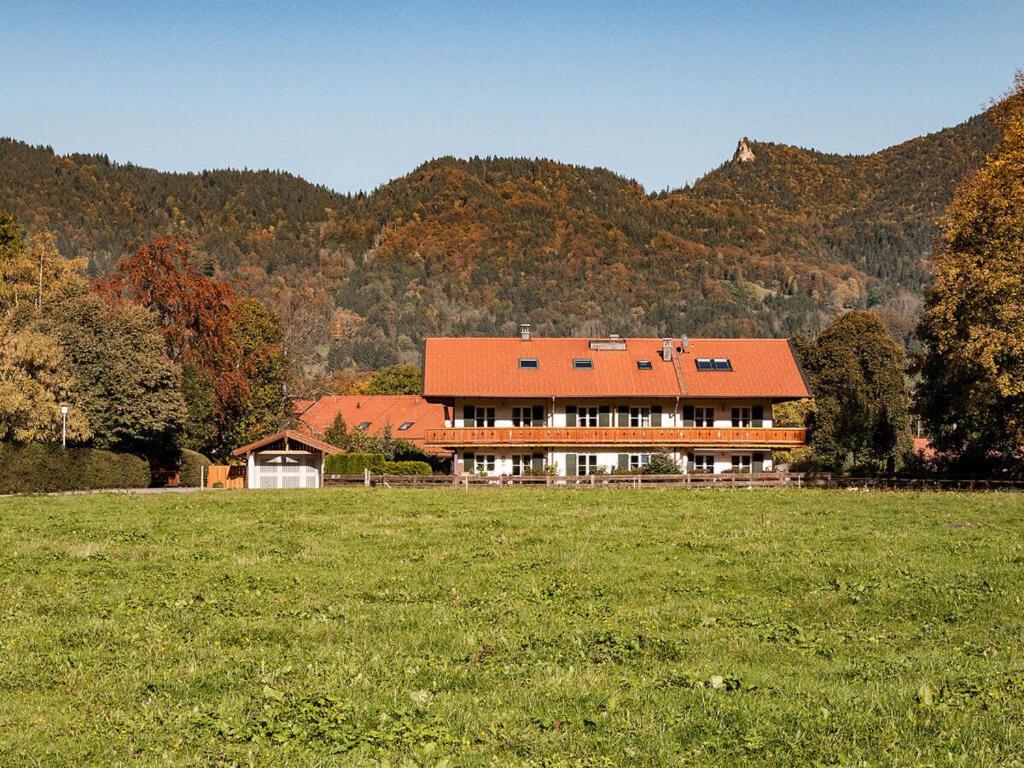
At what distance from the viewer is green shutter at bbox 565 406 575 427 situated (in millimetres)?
64500

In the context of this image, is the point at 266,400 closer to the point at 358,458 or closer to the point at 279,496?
the point at 358,458

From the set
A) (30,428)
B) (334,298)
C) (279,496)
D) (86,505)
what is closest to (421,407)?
(30,428)

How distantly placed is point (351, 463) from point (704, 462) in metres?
22.1

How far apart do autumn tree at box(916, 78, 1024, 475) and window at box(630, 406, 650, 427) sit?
22.1 meters

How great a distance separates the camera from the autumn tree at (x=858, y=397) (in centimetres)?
7056

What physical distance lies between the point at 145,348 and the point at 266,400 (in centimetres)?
1394

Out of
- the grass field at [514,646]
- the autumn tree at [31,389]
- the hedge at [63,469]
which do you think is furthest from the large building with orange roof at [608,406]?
the grass field at [514,646]

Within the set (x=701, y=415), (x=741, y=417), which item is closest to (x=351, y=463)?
(x=701, y=415)

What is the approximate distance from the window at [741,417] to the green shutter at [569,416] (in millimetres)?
10223

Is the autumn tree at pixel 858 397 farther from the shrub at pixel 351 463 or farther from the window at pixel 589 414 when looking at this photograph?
the shrub at pixel 351 463

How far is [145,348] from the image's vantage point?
5462 centimetres

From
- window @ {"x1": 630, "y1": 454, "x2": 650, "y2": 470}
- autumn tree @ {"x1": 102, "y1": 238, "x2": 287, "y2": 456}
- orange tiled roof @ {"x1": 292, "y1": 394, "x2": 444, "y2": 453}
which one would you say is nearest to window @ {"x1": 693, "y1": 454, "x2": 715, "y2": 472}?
window @ {"x1": 630, "y1": 454, "x2": 650, "y2": 470}

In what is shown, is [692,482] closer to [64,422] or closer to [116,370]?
[116,370]

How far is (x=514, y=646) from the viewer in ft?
41.0
